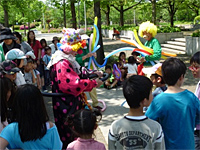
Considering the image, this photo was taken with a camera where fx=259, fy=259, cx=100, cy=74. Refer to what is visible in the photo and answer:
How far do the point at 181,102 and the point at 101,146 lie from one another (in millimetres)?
851

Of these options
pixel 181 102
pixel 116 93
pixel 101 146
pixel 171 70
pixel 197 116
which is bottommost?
pixel 116 93

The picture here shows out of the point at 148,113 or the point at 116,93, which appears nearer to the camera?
the point at 148,113

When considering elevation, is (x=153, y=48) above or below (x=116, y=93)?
above

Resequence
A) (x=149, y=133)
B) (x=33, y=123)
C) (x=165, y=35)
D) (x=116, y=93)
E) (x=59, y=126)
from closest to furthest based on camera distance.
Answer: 1. (x=149, y=133)
2. (x=33, y=123)
3. (x=59, y=126)
4. (x=116, y=93)
5. (x=165, y=35)

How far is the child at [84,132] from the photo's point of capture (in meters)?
2.30

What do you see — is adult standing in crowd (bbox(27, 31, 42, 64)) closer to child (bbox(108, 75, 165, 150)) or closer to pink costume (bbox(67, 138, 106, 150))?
pink costume (bbox(67, 138, 106, 150))

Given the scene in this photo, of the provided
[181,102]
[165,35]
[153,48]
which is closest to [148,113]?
[181,102]

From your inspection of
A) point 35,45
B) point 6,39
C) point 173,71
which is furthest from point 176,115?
point 35,45

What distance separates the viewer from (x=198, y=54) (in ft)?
10.8

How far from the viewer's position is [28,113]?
223 centimetres

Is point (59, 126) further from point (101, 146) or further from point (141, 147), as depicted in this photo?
point (141, 147)

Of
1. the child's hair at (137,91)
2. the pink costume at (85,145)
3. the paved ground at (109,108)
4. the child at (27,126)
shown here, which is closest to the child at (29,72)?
the paved ground at (109,108)

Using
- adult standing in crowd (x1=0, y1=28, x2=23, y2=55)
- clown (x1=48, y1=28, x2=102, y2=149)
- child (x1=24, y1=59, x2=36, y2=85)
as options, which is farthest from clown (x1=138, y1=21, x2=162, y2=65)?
adult standing in crowd (x1=0, y1=28, x2=23, y2=55)

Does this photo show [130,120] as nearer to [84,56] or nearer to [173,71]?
[173,71]
